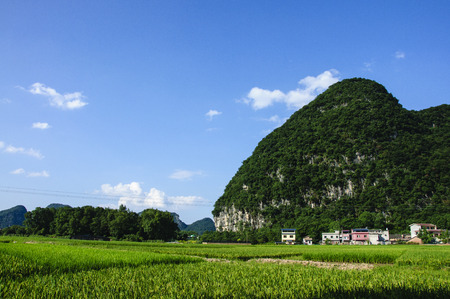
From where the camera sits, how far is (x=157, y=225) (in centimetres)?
9531

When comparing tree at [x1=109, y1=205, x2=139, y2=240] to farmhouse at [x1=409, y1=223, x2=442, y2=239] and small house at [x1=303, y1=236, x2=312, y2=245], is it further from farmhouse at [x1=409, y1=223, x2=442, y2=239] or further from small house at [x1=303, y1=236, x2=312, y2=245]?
farmhouse at [x1=409, y1=223, x2=442, y2=239]

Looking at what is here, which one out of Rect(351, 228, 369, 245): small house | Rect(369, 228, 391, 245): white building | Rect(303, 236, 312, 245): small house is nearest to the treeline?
Rect(303, 236, 312, 245): small house

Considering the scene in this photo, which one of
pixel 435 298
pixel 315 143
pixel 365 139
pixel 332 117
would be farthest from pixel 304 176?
pixel 435 298

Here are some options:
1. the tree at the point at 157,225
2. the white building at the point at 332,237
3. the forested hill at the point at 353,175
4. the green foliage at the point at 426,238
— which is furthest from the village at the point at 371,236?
the tree at the point at 157,225

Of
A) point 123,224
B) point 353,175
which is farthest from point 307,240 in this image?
point 123,224

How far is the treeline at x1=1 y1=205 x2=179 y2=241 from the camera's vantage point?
94.5 m

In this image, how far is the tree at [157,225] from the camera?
9375 centimetres

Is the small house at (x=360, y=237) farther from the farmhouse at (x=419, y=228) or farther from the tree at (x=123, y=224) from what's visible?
the tree at (x=123, y=224)

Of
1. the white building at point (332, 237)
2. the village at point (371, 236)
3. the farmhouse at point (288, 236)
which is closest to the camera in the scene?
the village at point (371, 236)

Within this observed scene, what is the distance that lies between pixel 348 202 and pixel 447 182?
42.1m

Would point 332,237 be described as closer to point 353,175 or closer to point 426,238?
point 426,238

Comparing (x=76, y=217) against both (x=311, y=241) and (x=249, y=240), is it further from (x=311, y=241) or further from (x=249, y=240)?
(x=311, y=241)

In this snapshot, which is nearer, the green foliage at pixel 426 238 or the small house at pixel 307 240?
the green foliage at pixel 426 238

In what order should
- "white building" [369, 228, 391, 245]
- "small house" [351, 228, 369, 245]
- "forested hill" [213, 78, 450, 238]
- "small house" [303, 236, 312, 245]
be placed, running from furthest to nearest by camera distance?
"forested hill" [213, 78, 450, 238] < "small house" [303, 236, 312, 245] < "small house" [351, 228, 369, 245] < "white building" [369, 228, 391, 245]
